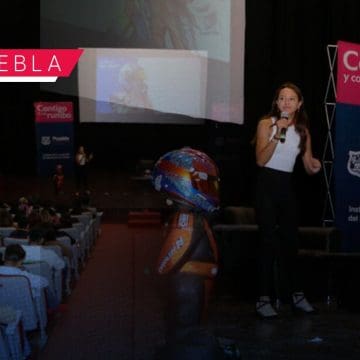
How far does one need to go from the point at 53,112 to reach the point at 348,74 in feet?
26.3

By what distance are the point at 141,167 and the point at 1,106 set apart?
3.20 m

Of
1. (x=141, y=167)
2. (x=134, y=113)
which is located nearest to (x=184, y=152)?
(x=134, y=113)

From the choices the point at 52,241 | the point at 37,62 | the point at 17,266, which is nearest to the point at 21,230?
the point at 52,241

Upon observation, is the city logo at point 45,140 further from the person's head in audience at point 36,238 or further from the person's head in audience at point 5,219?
the person's head in audience at point 36,238

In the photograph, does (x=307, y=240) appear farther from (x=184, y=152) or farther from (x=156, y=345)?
(x=184, y=152)

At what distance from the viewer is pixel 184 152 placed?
8.92ft

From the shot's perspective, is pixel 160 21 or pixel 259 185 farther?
pixel 160 21

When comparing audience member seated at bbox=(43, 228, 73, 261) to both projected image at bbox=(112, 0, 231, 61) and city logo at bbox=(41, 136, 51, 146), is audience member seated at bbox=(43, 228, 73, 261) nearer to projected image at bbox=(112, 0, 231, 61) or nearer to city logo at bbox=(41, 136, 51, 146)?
projected image at bbox=(112, 0, 231, 61)

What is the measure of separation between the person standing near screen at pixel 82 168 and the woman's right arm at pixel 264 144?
10.5 m

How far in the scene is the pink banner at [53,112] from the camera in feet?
42.6

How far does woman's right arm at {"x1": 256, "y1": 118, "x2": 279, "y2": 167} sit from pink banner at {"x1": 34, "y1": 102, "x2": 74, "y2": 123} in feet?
28.4

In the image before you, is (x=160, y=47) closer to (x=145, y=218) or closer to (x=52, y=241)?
(x=145, y=218)

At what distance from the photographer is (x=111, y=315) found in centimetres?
479

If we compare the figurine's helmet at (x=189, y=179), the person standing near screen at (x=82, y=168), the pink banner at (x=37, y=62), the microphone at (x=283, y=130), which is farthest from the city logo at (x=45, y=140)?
the figurine's helmet at (x=189, y=179)
